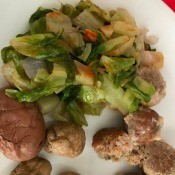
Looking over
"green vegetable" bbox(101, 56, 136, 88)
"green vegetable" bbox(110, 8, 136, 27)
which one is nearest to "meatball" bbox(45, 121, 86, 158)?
"green vegetable" bbox(101, 56, 136, 88)

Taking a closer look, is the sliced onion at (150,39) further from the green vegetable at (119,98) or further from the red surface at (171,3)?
the green vegetable at (119,98)

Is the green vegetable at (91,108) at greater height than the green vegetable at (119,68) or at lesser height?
lesser

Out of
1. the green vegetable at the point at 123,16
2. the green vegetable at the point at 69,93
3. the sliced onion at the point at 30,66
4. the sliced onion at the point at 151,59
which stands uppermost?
the green vegetable at the point at 123,16

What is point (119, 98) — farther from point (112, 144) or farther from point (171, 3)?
point (171, 3)

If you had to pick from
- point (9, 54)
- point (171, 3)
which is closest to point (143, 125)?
point (171, 3)

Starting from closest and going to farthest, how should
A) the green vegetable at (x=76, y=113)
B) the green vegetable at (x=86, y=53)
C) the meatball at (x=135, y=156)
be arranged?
the green vegetable at (x=86, y=53) → the green vegetable at (x=76, y=113) → the meatball at (x=135, y=156)

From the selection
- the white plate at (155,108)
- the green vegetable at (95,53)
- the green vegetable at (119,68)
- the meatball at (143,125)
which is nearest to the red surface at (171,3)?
the white plate at (155,108)

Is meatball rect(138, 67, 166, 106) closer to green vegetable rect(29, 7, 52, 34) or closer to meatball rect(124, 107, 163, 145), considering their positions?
meatball rect(124, 107, 163, 145)
